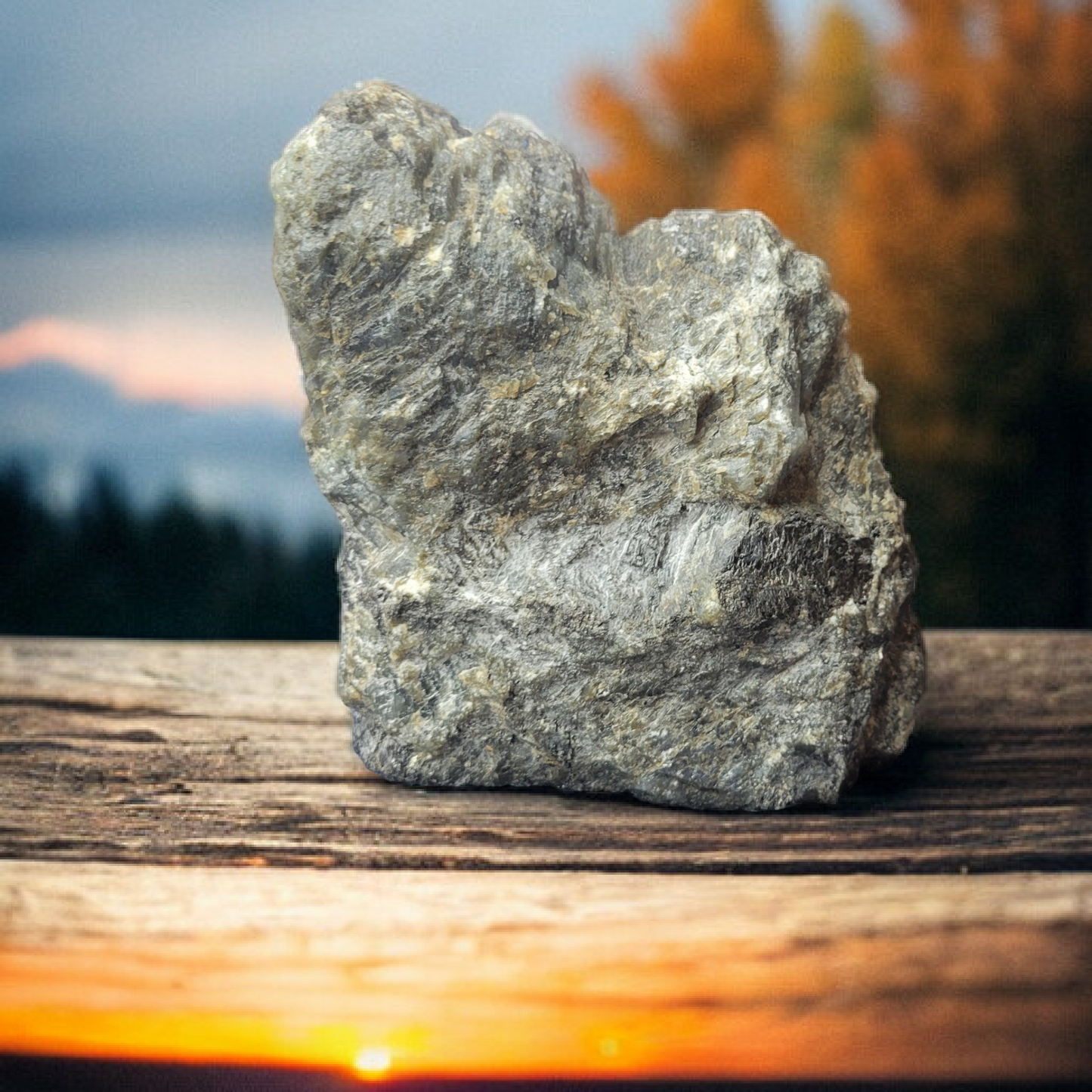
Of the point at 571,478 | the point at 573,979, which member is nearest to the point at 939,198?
the point at 571,478

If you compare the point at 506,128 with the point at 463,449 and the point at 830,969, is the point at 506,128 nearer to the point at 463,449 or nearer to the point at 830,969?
the point at 463,449

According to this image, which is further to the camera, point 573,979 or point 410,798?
point 410,798

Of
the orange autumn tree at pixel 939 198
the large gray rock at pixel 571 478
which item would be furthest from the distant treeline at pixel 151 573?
the large gray rock at pixel 571 478

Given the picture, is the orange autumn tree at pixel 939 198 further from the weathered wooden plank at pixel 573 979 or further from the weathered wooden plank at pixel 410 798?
the weathered wooden plank at pixel 573 979

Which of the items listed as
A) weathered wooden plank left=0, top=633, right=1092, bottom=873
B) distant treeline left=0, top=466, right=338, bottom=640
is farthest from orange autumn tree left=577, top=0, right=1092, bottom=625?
distant treeline left=0, top=466, right=338, bottom=640

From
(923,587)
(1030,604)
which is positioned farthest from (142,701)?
(1030,604)

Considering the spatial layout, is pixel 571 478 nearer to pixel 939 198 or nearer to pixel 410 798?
pixel 410 798

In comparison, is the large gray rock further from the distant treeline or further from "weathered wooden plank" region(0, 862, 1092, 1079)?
the distant treeline
